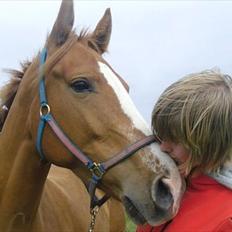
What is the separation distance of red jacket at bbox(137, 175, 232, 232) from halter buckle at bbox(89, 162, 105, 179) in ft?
1.99

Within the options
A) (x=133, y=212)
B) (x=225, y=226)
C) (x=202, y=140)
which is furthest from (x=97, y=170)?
(x=225, y=226)

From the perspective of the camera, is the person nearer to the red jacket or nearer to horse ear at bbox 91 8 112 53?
the red jacket

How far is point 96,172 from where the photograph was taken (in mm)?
2592

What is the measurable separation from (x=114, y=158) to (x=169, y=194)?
42 cm

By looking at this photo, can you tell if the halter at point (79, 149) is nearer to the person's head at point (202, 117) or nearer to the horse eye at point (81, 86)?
the horse eye at point (81, 86)

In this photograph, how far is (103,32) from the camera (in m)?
3.15

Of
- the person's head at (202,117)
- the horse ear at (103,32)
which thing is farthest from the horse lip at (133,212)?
the horse ear at (103,32)

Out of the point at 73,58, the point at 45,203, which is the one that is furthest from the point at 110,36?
the point at 45,203

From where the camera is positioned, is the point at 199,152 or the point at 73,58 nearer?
the point at 199,152

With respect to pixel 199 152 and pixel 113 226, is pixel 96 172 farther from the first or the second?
pixel 113 226

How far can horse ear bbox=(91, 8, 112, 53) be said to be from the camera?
10.1ft

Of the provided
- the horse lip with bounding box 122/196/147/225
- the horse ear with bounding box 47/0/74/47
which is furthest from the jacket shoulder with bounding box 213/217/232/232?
the horse ear with bounding box 47/0/74/47

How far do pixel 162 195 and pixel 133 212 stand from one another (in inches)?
8.8

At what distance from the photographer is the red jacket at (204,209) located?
182cm
